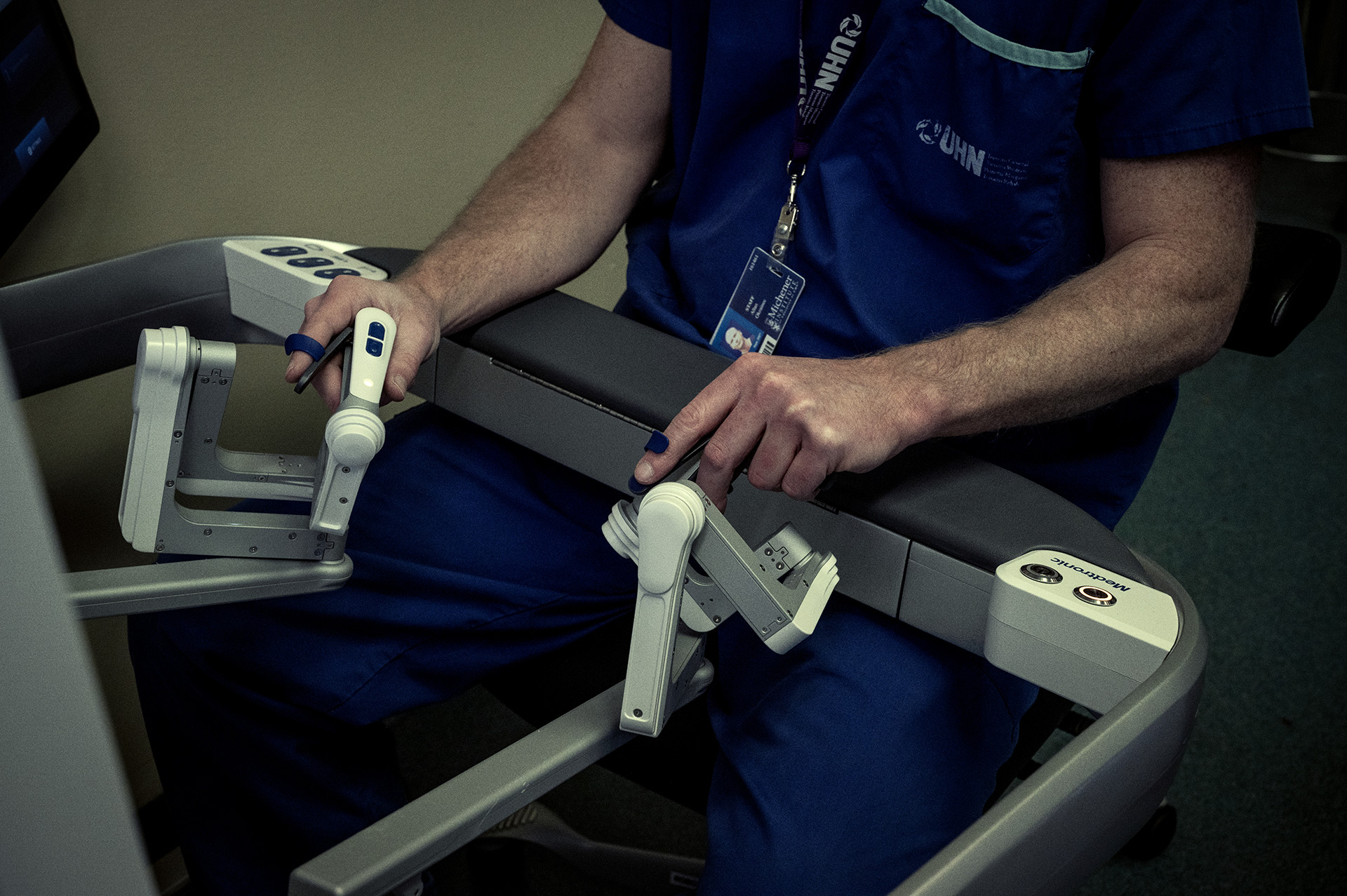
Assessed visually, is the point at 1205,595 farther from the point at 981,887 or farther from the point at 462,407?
the point at 981,887

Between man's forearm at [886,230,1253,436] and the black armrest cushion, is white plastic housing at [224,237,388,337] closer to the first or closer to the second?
man's forearm at [886,230,1253,436]

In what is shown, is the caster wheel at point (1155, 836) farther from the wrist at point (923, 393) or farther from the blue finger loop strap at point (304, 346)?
the blue finger loop strap at point (304, 346)

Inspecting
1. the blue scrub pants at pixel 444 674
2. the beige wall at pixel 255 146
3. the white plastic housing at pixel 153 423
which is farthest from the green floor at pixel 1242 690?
the white plastic housing at pixel 153 423

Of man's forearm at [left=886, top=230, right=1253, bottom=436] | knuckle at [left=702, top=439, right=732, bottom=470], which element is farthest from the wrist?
knuckle at [left=702, top=439, right=732, bottom=470]

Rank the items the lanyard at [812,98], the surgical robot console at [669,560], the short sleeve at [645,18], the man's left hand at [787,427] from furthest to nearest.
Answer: the short sleeve at [645,18] → the lanyard at [812,98] → the man's left hand at [787,427] → the surgical robot console at [669,560]

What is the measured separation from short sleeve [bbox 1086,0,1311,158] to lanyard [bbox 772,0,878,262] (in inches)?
8.1

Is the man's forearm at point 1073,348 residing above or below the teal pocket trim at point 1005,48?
below

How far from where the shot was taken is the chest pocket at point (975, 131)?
33.0 inches

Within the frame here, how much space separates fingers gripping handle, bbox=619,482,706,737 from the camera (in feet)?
Answer: 1.97

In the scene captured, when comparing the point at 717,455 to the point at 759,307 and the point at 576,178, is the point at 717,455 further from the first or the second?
the point at 576,178

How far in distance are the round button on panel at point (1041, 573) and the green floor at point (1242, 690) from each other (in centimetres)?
76

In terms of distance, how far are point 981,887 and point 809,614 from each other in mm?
201

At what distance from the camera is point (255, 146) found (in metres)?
1.20

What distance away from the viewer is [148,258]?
933 millimetres
